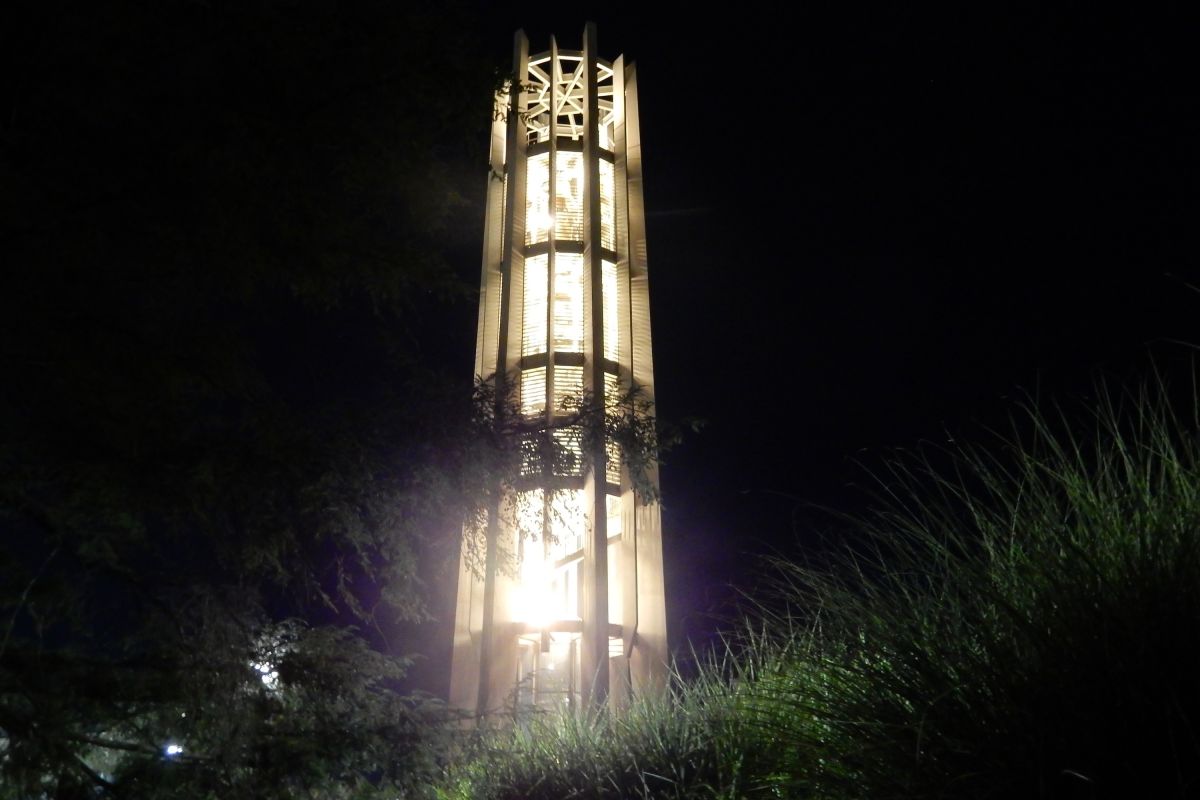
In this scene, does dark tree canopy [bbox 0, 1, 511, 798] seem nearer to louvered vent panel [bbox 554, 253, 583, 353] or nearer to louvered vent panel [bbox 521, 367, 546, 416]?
louvered vent panel [bbox 521, 367, 546, 416]

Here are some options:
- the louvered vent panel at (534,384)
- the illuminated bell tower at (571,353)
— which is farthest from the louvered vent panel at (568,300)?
the louvered vent panel at (534,384)

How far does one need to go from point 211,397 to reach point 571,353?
6.61 m

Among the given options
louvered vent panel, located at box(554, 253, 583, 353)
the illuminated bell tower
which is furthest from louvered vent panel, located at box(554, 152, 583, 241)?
louvered vent panel, located at box(554, 253, 583, 353)

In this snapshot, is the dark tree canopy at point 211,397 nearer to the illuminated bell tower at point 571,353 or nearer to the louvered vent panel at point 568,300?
the illuminated bell tower at point 571,353

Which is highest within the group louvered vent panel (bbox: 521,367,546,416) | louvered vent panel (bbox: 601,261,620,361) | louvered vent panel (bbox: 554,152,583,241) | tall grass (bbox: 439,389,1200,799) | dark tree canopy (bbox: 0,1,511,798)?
louvered vent panel (bbox: 554,152,583,241)

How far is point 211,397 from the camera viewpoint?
4703 millimetres

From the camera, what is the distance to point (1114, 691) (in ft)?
6.32

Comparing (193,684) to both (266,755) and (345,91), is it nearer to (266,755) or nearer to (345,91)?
(266,755)

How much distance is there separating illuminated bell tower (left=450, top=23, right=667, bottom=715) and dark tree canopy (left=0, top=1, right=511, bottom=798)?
15.5 feet

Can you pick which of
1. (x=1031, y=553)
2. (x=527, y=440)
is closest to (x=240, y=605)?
(x=527, y=440)

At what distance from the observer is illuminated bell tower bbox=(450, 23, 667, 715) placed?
401 inches

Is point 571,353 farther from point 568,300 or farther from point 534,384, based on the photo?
point 568,300

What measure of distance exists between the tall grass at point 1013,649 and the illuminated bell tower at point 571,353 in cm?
666

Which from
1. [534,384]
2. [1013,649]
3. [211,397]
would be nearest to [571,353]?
[534,384]
